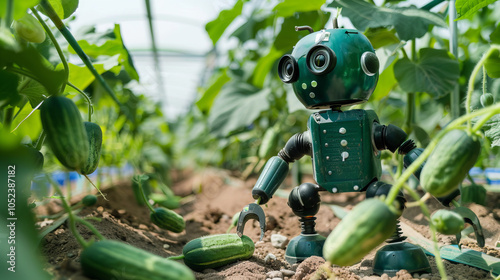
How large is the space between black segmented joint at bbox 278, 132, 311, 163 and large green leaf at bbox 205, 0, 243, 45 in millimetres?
875

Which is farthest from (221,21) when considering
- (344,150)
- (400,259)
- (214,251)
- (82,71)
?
(400,259)

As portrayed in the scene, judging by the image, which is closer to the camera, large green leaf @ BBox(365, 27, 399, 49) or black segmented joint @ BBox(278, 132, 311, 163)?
black segmented joint @ BBox(278, 132, 311, 163)

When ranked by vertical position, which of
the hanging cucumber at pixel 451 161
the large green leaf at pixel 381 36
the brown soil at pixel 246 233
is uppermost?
the large green leaf at pixel 381 36

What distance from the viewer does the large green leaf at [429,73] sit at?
1264 millimetres

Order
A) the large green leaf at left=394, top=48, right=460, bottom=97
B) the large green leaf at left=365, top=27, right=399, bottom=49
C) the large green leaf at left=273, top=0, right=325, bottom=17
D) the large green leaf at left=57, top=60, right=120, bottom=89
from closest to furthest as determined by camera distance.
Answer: the large green leaf at left=57, top=60, right=120, bottom=89, the large green leaf at left=394, top=48, right=460, bottom=97, the large green leaf at left=365, top=27, right=399, bottom=49, the large green leaf at left=273, top=0, right=325, bottom=17

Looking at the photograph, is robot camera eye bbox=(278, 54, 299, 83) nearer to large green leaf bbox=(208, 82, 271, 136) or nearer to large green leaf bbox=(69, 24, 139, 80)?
large green leaf bbox=(69, 24, 139, 80)

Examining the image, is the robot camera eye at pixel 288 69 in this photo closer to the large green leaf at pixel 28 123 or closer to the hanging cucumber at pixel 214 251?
the hanging cucumber at pixel 214 251

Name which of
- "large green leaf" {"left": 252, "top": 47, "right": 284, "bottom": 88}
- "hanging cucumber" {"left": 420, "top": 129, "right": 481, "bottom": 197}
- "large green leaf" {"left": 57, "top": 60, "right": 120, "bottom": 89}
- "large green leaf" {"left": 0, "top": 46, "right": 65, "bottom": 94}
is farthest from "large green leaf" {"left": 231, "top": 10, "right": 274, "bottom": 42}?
"hanging cucumber" {"left": 420, "top": 129, "right": 481, "bottom": 197}

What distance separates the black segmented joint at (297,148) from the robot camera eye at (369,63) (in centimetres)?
22

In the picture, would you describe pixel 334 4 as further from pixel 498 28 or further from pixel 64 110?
pixel 64 110

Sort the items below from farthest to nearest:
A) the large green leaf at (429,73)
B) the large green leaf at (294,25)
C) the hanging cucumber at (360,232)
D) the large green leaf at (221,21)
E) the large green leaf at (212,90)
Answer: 1. the large green leaf at (212,90)
2. the large green leaf at (221,21)
3. the large green leaf at (294,25)
4. the large green leaf at (429,73)
5. the hanging cucumber at (360,232)

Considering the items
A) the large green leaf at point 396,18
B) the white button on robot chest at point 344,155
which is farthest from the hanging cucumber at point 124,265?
the large green leaf at point 396,18

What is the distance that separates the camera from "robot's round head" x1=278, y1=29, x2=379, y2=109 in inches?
37.9

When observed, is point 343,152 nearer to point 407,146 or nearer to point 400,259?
point 407,146
